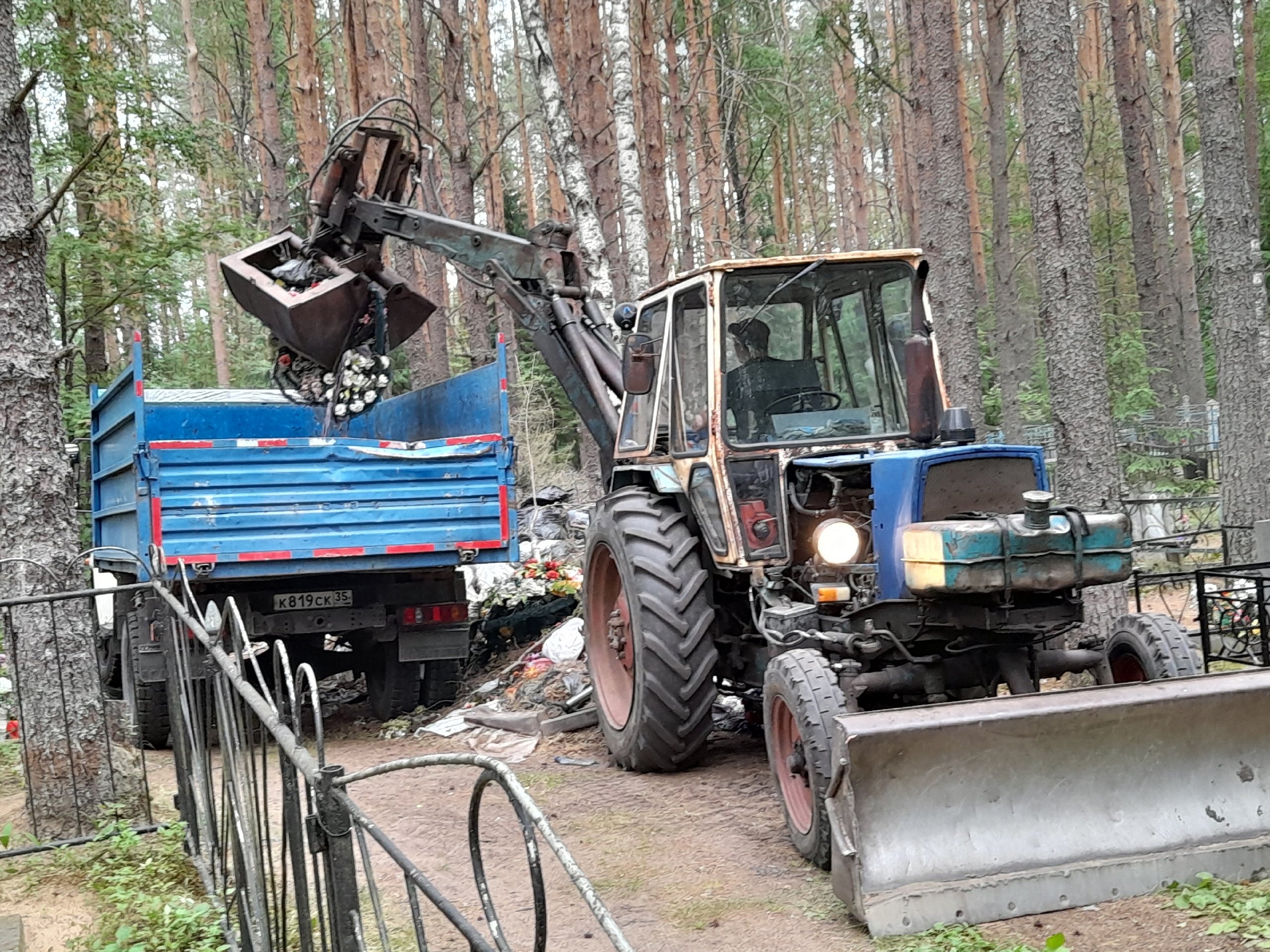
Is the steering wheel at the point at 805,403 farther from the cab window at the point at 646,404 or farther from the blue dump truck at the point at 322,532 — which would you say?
the blue dump truck at the point at 322,532

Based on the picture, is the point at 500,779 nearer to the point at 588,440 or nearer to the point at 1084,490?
the point at 1084,490

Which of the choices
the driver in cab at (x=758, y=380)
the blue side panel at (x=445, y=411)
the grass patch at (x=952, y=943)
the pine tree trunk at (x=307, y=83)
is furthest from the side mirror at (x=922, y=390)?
the pine tree trunk at (x=307, y=83)

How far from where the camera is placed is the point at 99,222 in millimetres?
14055

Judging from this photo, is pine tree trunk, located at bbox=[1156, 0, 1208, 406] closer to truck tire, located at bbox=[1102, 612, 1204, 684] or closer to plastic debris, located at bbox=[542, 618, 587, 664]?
plastic debris, located at bbox=[542, 618, 587, 664]

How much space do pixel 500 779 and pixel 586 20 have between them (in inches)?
538

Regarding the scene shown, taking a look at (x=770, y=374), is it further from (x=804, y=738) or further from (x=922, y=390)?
(x=804, y=738)

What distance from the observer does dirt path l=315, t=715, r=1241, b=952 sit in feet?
13.0

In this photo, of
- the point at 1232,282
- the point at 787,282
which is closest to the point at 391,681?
the point at 787,282

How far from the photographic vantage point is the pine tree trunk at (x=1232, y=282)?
32.0 ft

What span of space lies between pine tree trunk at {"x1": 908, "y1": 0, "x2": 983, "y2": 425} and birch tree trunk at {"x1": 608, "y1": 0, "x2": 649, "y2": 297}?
3.61 meters

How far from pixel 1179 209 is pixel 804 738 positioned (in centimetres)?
2033

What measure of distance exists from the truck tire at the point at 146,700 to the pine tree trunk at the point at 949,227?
8599mm

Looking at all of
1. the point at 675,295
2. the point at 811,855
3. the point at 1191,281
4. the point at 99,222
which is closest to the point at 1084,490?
the point at 675,295

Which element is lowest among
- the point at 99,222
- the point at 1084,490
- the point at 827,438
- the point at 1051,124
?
the point at 1084,490
